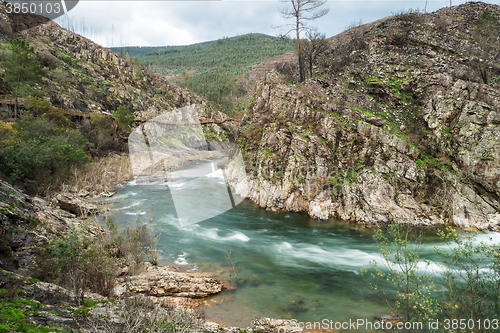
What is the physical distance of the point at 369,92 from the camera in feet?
61.2

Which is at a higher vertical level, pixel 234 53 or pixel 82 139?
pixel 234 53

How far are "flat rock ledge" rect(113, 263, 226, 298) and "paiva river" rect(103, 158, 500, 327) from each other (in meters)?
0.43

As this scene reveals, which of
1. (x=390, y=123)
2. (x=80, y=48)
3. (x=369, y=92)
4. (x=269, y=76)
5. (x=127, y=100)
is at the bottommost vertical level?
(x=390, y=123)

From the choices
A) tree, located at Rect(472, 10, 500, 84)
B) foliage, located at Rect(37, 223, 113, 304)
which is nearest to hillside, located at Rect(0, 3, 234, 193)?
foliage, located at Rect(37, 223, 113, 304)

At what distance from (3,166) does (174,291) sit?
10992 millimetres

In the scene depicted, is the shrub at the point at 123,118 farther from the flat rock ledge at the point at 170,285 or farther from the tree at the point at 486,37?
the tree at the point at 486,37

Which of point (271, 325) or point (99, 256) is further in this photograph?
point (99, 256)

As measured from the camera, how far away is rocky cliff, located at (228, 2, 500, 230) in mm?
13227

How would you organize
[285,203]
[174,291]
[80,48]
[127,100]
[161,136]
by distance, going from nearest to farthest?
[174,291] < [285,203] < [161,136] < [127,100] < [80,48]

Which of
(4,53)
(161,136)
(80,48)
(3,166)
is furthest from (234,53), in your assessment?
(3,166)

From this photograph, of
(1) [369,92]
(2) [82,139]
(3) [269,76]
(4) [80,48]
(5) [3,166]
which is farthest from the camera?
(4) [80,48]

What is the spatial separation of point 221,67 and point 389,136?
120953 mm

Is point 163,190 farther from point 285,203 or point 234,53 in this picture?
point 234,53

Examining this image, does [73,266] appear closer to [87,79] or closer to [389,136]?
[389,136]
